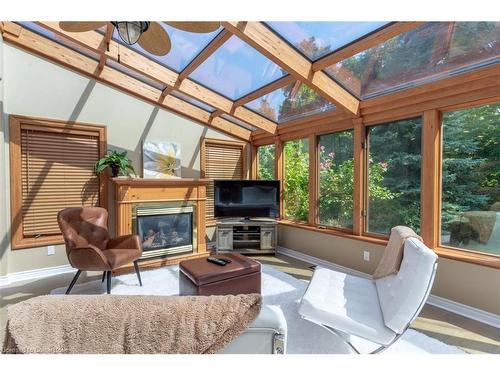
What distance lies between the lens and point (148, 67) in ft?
11.9

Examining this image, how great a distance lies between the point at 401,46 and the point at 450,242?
215cm

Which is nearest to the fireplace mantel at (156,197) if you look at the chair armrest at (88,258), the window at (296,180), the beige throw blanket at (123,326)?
the chair armrest at (88,258)

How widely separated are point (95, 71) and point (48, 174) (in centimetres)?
167

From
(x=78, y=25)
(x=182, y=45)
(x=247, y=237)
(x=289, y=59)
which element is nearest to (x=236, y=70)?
(x=182, y=45)

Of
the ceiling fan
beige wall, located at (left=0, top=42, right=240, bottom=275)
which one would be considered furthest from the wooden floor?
the ceiling fan

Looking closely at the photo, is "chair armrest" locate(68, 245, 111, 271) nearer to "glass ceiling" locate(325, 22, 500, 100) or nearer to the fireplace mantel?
the fireplace mantel

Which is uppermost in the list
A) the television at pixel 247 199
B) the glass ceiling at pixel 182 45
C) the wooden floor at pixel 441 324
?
the glass ceiling at pixel 182 45

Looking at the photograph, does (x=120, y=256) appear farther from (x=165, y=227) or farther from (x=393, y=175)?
(x=393, y=175)

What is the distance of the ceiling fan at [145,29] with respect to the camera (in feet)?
5.94

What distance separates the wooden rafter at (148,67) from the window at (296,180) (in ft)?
3.60

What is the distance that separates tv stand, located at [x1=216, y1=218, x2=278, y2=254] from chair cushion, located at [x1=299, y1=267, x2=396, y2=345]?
2169 millimetres

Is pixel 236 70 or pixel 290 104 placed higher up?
pixel 236 70

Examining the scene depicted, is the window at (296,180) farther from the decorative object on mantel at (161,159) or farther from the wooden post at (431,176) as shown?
the decorative object on mantel at (161,159)
